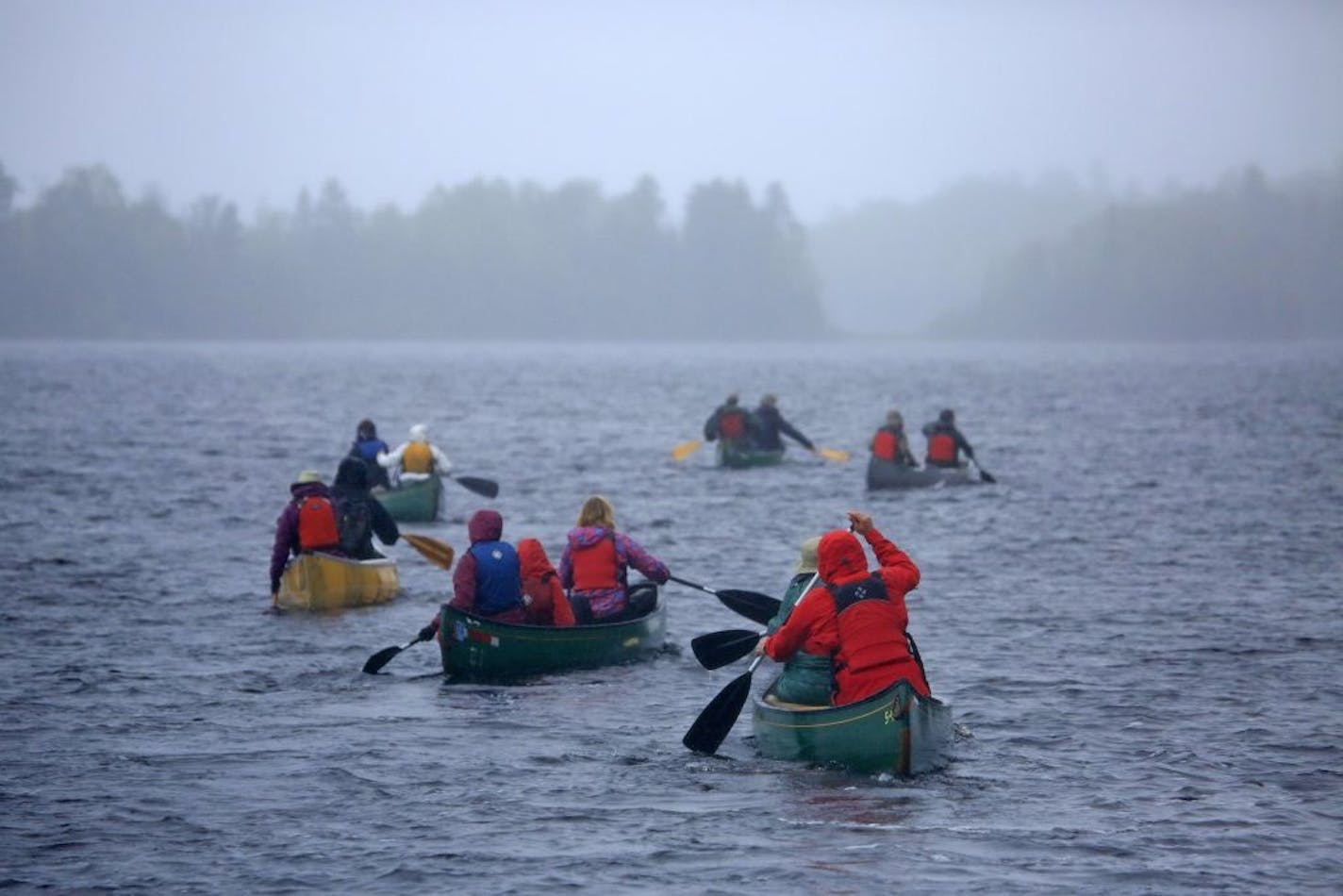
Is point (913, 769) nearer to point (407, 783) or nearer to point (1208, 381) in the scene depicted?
point (407, 783)

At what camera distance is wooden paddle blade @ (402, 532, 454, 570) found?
2381 centimetres

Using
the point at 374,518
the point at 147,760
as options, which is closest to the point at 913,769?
the point at 147,760

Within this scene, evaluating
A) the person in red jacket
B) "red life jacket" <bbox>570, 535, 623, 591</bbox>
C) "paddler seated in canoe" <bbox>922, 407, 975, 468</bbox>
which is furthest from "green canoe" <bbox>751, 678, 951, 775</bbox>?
"paddler seated in canoe" <bbox>922, 407, 975, 468</bbox>

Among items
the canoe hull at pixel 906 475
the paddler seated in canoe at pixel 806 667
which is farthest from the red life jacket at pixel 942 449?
the paddler seated in canoe at pixel 806 667

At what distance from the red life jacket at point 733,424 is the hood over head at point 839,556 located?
26.5 metres

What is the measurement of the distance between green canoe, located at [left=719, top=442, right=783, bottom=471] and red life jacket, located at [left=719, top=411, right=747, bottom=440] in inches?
13.2

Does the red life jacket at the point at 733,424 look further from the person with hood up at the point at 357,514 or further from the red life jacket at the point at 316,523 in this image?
the red life jacket at the point at 316,523

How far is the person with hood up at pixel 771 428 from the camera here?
40875 millimetres

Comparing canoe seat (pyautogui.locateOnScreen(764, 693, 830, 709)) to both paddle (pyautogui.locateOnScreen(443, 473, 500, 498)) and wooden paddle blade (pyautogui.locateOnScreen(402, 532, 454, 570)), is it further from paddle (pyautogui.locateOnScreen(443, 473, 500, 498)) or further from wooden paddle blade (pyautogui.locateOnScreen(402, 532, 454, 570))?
paddle (pyautogui.locateOnScreen(443, 473, 500, 498))

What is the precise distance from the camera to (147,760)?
15.4m

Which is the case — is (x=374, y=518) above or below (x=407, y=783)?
above

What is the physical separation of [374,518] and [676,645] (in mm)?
4257

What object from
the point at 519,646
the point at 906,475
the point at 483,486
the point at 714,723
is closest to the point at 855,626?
the point at 714,723

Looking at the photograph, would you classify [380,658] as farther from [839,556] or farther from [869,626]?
[869,626]
